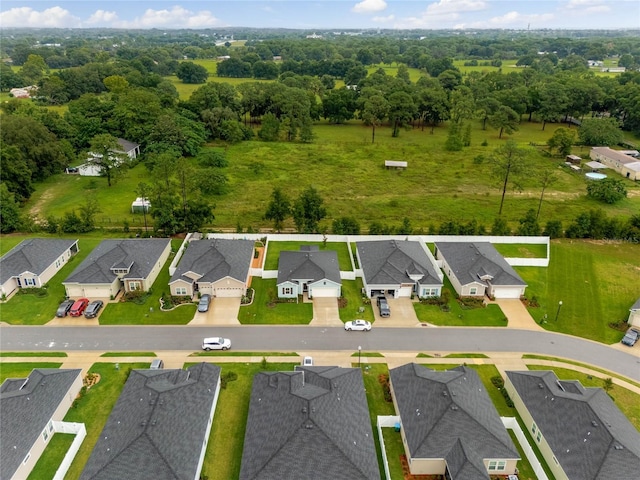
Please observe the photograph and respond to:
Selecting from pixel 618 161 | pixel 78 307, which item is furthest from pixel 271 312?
pixel 618 161

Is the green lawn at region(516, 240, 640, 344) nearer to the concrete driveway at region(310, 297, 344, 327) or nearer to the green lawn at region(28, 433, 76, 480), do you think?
the concrete driveway at region(310, 297, 344, 327)

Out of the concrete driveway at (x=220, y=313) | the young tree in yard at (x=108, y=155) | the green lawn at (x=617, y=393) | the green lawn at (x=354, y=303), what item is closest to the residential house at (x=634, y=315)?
the green lawn at (x=617, y=393)

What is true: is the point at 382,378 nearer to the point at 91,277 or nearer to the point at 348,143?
the point at 91,277

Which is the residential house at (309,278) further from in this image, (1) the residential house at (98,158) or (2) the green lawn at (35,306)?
(1) the residential house at (98,158)

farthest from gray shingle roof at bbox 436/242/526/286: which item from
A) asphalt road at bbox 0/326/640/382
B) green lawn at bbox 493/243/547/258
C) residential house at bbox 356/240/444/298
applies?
asphalt road at bbox 0/326/640/382

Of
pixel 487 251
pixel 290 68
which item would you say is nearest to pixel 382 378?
pixel 487 251
